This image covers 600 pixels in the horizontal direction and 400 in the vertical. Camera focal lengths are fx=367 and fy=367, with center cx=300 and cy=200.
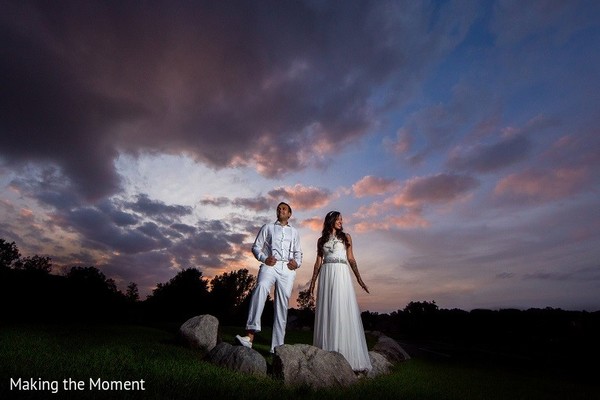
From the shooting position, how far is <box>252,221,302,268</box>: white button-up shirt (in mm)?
9367

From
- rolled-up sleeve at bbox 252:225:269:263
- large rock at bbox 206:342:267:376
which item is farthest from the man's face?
large rock at bbox 206:342:267:376

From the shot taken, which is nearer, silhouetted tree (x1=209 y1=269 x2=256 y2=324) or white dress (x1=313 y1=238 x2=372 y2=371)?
white dress (x1=313 y1=238 x2=372 y2=371)

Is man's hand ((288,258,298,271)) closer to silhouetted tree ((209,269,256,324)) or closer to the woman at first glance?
the woman

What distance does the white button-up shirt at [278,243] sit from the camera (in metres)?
9.37

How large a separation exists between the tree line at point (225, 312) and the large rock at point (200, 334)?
28.9 feet

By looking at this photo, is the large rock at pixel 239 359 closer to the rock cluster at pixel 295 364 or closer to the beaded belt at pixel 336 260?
the rock cluster at pixel 295 364

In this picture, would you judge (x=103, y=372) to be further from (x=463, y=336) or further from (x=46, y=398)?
(x=463, y=336)

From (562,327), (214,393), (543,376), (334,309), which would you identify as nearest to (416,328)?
(562,327)

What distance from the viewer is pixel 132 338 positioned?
9523mm

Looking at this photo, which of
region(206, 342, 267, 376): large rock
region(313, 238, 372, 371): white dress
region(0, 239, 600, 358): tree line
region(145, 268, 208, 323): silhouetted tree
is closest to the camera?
region(206, 342, 267, 376): large rock

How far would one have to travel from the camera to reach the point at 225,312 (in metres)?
41.1

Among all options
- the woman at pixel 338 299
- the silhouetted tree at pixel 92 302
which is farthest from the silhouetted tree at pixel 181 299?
the woman at pixel 338 299

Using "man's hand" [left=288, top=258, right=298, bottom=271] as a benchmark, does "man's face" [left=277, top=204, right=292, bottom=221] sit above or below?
above

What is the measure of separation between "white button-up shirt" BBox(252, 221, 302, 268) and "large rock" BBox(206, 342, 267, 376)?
2467mm
